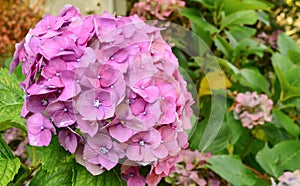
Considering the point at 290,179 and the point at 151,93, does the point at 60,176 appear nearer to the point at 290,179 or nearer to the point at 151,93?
the point at 151,93

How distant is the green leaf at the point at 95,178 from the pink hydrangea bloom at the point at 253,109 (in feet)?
1.68

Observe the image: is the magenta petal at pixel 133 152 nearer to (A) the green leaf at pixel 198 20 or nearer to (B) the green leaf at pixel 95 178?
(B) the green leaf at pixel 95 178

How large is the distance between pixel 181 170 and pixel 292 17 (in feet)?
3.73

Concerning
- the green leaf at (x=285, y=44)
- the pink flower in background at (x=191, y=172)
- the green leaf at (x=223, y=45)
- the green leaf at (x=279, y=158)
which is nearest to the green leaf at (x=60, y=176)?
the pink flower in background at (x=191, y=172)

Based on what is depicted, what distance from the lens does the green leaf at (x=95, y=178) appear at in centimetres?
59

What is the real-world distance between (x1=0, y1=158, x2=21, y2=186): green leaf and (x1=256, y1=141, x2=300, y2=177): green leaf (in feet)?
1.77

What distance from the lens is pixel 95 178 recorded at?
600 mm

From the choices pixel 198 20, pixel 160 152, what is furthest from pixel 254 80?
pixel 160 152

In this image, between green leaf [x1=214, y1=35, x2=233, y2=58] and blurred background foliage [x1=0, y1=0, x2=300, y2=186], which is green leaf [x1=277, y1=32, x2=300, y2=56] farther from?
green leaf [x1=214, y1=35, x2=233, y2=58]

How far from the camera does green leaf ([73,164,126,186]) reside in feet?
1.95

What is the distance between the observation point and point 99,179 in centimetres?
60

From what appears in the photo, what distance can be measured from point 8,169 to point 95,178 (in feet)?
0.36

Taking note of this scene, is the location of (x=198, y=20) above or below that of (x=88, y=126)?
below

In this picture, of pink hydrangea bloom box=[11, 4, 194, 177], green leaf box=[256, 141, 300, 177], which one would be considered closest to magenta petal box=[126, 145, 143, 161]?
pink hydrangea bloom box=[11, 4, 194, 177]
